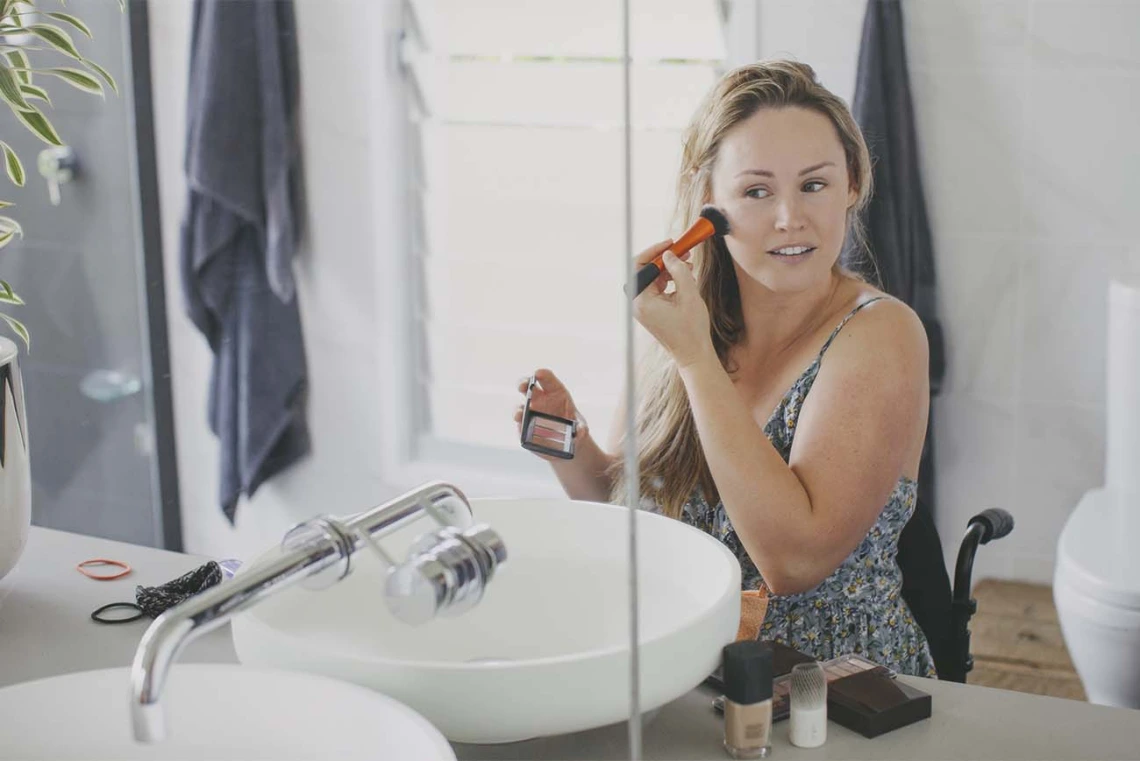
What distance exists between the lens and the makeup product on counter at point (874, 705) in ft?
3.53

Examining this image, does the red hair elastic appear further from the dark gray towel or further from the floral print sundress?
the floral print sundress

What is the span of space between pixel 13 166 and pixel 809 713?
104cm

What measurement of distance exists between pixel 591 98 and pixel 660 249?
0.16 m

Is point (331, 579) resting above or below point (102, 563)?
above

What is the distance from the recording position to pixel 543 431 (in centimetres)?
129

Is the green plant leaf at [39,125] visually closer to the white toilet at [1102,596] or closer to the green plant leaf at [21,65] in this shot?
the green plant leaf at [21,65]

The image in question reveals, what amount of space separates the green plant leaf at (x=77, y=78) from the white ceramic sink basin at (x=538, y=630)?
1.93 feet

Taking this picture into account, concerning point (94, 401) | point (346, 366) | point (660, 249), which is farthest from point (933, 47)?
point (94, 401)

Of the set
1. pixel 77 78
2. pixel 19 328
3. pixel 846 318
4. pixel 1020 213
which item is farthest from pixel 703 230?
pixel 19 328

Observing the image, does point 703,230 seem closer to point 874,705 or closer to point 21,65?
point 874,705

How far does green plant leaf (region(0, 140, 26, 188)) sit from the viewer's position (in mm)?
1446

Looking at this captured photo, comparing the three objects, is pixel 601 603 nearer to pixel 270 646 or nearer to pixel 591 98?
pixel 270 646

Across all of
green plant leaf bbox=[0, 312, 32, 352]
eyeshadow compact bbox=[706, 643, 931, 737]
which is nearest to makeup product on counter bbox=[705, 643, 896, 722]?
eyeshadow compact bbox=[706, 643, 931, 737]

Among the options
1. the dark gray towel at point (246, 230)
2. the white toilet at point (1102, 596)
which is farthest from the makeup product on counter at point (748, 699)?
the dark gray towel at point (246, 230)
